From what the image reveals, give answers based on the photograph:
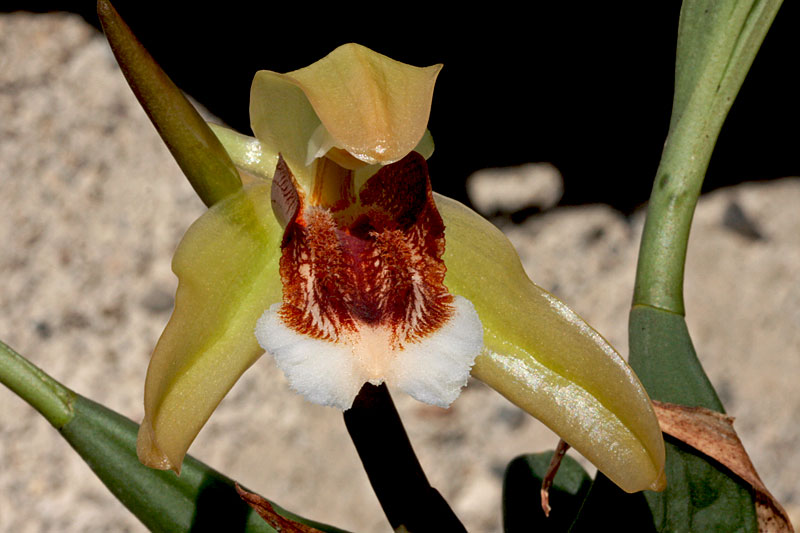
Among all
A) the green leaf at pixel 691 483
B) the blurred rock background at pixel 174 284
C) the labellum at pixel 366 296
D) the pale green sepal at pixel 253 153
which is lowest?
the blurred rock background at pixel 174 284

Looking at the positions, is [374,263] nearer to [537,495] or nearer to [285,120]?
[285,120]

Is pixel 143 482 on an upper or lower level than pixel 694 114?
lower

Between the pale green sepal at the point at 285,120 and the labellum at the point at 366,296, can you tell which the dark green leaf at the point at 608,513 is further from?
the pale green sepal at the point at 285,120

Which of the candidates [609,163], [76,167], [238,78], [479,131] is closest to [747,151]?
[609,163]

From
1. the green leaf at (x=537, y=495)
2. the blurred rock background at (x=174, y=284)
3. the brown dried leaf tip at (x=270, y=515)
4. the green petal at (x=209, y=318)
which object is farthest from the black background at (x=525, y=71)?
the brown dried leaf tip at (x=270, y=515)

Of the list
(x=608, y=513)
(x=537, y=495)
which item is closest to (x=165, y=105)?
(x=608, y=513)
